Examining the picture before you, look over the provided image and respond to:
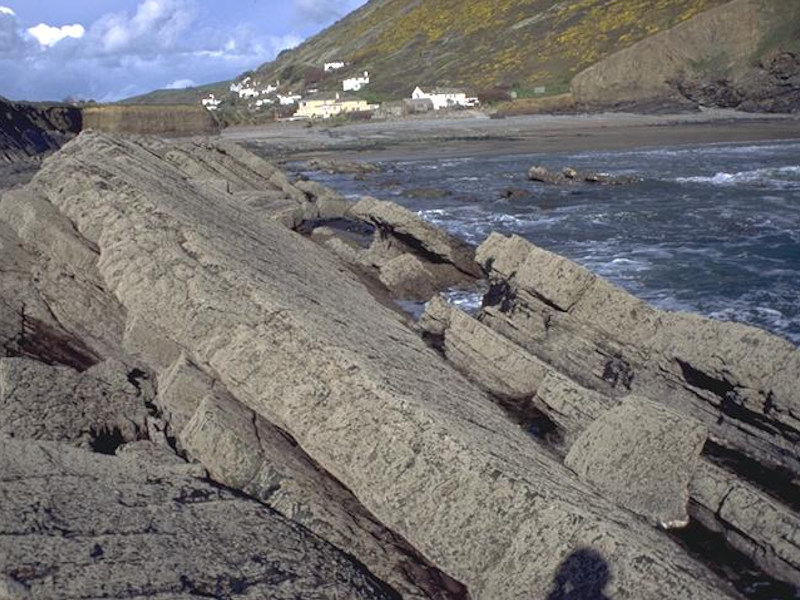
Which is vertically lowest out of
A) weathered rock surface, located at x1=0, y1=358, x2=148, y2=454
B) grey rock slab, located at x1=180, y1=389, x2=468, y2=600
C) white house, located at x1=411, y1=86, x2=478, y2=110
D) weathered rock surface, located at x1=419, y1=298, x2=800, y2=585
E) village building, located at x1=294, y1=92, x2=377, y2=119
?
weathered rock surface, located at x1=419, y1=298, x2=800, y2=585

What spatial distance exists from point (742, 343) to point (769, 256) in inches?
525

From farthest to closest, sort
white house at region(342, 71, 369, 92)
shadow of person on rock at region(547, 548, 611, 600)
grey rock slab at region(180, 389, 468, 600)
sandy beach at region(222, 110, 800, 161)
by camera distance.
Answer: white house at region(342, 71, 369, 92)
sandy beach at region(222, 110, 800, 161)
grey rock slab at region(180, 389, 468, 600)
shadow of person on rock at region(547, 548, 611, 600)

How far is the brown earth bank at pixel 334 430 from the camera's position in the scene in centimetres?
493

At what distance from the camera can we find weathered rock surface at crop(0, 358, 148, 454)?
20.2 ft

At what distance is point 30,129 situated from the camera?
180 feet

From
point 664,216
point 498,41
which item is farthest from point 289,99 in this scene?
point 664,216

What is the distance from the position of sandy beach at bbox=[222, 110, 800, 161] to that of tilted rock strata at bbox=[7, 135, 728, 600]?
4839cm

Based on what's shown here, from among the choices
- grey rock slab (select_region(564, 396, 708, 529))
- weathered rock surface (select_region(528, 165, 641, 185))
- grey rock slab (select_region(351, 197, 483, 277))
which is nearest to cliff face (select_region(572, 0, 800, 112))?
weathered rock surface (select_region(528, 165, 641, 185))

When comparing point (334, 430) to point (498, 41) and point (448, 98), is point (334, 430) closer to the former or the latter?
point (448, 98)

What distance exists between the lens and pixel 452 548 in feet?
17.0

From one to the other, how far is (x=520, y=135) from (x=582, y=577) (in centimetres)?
6604

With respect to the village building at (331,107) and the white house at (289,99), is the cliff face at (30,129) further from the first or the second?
the white house at (289,99)

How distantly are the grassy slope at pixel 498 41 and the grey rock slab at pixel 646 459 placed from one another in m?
97.2

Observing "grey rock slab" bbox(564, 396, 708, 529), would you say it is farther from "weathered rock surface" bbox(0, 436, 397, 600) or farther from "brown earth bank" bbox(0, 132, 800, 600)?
"weathered rock surface" bbox(0, 436, 397, 600)
